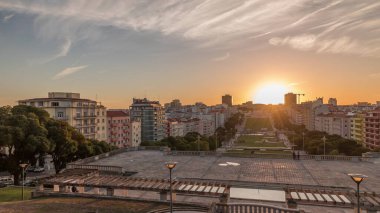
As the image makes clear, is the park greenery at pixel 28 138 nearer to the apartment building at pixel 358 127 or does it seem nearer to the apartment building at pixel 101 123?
the apartment building at pixel 101 123

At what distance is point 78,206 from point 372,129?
362ft

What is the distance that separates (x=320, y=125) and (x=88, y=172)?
154027 mm

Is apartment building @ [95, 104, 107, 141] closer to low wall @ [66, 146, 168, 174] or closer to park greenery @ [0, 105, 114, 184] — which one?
low wall @ [66, 146, 168, 174]

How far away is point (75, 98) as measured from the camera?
8619 centimetres

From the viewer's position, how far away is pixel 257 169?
3859 centimetres

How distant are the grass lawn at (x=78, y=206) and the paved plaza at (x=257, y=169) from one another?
13.2 m

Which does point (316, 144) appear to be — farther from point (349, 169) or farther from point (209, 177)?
point (209, 177)

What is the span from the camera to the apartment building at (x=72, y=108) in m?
79.1

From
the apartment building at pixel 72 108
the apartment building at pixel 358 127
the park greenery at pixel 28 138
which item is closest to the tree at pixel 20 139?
the park greenery at pixel 28 138

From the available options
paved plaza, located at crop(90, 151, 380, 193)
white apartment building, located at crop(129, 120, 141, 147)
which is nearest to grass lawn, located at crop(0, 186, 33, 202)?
paved plaza, located at crop(90, 151, 380, 193)

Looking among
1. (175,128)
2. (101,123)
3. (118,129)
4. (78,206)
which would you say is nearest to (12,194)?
(78,206)

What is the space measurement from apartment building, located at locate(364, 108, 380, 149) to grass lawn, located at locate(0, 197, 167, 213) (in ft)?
334

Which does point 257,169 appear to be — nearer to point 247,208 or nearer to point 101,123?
point 247,208

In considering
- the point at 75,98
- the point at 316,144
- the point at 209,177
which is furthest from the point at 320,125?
the point at 209,177
